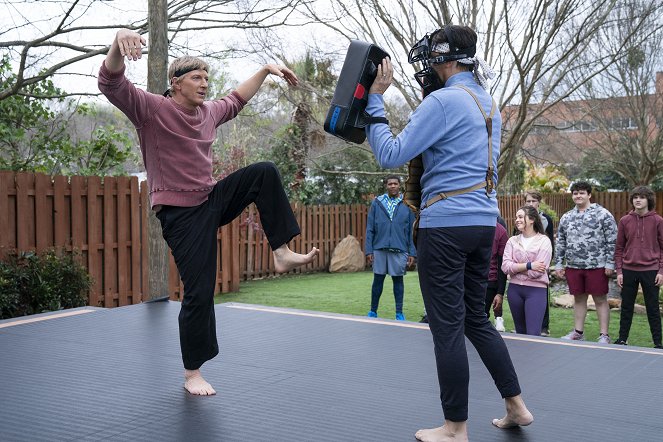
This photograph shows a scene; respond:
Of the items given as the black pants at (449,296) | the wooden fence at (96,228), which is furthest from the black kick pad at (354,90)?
the wooden fence at (96,228)

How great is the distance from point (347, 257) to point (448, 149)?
10.3 meters

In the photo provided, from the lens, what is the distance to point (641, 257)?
544 centimetres

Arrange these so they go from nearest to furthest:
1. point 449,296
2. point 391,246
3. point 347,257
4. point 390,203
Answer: point 449,296 < point 391,246 < point 390,203 < point 347,257

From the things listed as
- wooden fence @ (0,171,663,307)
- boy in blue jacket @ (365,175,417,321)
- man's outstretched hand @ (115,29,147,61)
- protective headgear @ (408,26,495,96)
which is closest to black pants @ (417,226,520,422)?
protective headgear @ (408,26,495,96)

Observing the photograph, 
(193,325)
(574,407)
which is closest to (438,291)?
(574,407)

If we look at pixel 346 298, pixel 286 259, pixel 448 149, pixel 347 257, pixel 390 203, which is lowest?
pixel 346 298

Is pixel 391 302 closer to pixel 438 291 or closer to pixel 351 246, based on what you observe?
pixel 351 246

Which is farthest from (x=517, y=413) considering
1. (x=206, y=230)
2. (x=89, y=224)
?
(x=89, y=224)

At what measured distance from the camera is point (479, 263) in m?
2.56

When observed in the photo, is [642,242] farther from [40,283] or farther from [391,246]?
[40,283]

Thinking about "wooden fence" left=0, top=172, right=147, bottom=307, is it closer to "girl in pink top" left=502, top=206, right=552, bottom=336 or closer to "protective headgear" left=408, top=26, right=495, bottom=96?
"girl in pink top" left=502, top=206, right=552, bottom=336

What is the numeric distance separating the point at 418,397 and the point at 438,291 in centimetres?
85

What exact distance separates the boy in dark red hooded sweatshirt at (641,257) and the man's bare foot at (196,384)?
3774mm

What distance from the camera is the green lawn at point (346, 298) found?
6.97 m
